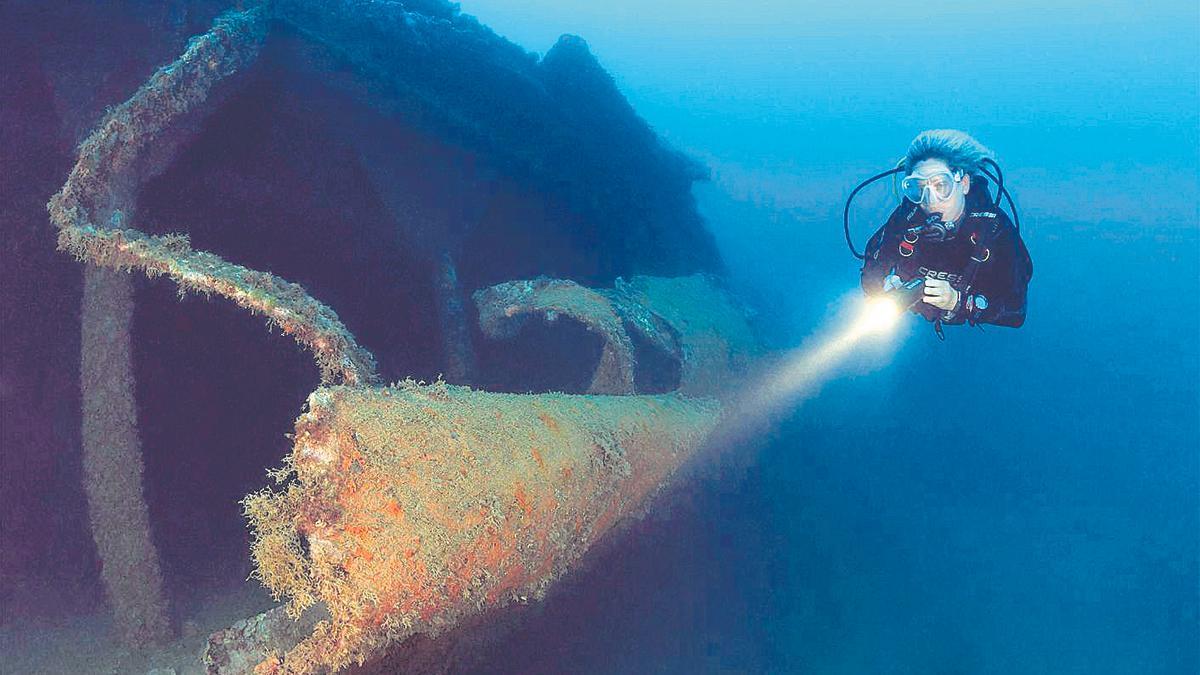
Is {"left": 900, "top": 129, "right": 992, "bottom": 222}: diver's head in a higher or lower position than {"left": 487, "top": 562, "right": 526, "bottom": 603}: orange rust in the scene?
higher

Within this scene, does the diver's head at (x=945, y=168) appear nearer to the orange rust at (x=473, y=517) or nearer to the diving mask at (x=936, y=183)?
the diving mask at (x=936, y=183)

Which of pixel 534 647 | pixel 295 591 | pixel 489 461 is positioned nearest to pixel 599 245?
pixel 534 647

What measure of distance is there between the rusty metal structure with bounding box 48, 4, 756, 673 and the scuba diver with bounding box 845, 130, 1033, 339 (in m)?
2.56

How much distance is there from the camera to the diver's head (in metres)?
4.43

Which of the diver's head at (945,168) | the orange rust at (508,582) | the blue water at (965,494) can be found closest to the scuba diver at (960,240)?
the diver's head at (945,168)

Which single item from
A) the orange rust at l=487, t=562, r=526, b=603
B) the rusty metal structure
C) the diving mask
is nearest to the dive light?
the diving mask

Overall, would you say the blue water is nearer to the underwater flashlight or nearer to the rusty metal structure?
the rusty metal structure

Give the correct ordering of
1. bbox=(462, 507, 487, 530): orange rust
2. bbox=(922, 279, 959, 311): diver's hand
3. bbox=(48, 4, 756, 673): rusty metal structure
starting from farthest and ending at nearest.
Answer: bbox=(922, 279, 959, 311): diver's hand
bbox=(462, 507, 487, 530): orange rust
bbox=(48, 4, 756, 673): rusty metal structure

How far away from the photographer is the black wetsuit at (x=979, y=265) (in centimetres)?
441

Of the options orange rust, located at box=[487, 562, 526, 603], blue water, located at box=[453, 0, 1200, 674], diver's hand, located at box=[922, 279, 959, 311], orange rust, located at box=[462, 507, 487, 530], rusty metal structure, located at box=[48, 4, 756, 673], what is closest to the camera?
rusty metal structure, located at box=[48, 4, 756, 673]

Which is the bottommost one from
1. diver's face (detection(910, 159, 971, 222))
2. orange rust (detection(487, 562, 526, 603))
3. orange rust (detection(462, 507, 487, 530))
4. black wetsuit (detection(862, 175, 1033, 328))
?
orange rust (detection(487, 562, 526, 603))

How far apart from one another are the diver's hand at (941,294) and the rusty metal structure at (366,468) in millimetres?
2362

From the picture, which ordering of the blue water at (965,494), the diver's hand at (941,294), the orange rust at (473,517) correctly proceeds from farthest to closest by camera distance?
the blue water at (965,494) → the diver's hand at (941,294) → the orange rust at (473,517)

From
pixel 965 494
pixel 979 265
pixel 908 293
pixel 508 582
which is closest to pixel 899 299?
pixel 908 293
